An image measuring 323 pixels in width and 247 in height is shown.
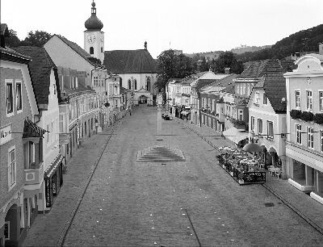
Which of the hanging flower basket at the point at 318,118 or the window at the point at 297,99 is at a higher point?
the window at the point at 297,99

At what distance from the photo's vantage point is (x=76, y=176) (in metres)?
34.9

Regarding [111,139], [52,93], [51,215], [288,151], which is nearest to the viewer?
[51,215]

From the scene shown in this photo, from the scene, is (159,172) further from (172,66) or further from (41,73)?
(172,66)

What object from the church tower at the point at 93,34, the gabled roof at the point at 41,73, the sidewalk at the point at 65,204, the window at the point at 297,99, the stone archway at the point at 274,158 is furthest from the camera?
the church tower at the point at 93,34

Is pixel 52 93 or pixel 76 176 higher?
pixel 52 93

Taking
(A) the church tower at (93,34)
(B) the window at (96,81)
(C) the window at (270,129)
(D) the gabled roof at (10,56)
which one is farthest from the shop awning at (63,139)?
(A) the church tower at (93,34)

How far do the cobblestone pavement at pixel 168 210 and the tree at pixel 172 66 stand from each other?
78702mm

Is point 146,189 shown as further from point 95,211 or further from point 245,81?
point 245,81

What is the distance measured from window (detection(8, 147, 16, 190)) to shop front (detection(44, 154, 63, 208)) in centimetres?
627

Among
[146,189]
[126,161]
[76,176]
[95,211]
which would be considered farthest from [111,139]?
[95,211]

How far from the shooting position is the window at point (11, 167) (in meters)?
17.7

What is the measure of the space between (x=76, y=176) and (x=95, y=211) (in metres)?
10.0

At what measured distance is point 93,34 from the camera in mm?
108625

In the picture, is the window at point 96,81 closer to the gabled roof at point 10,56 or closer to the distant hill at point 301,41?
the distant hill at point 301,41
